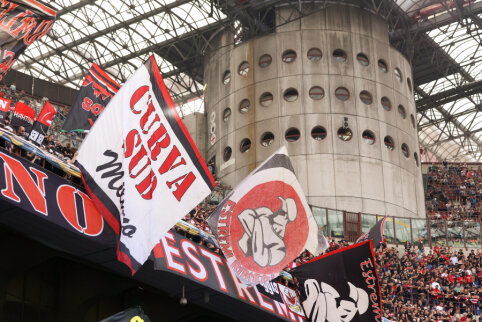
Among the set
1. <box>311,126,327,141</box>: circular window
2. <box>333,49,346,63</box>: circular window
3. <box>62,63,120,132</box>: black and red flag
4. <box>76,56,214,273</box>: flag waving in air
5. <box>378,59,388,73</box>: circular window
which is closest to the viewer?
<box>76,56,214,273</box>: flag waving in air

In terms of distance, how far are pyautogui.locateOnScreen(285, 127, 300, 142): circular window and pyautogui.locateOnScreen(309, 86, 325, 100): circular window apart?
8.33 ft

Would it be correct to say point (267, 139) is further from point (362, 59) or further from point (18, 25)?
point (18, 25)

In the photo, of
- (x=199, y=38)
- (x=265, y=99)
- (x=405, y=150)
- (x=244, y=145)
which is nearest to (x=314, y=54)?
(x=265, y=99)

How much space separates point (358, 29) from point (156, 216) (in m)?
41.6

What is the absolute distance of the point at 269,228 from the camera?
63.7 feet

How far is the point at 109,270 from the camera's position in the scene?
18.1m

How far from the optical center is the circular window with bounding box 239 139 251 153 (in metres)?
52.6

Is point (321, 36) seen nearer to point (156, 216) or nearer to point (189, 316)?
point (189, 316)

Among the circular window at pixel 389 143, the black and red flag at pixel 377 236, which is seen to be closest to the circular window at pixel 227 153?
the circular window at pixel 389 143

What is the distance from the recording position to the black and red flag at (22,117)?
21.1m

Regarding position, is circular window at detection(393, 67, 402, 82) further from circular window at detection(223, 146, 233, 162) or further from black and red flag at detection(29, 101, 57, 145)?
black and red flag at detection(29, 101, 57, 145)

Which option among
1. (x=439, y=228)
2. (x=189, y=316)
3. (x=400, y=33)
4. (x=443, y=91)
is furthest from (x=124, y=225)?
(x=443, y=91)

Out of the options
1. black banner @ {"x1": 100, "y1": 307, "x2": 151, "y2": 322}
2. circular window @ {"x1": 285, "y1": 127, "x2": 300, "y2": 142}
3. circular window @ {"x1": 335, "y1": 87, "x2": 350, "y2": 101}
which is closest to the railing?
circular window @ {"x1": 285, "y1": 127, "x2": 300, "y2": 142}

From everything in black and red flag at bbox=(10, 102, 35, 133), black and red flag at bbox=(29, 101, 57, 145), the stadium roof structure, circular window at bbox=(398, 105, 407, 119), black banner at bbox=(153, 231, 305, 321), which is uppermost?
the stadium roof structure
